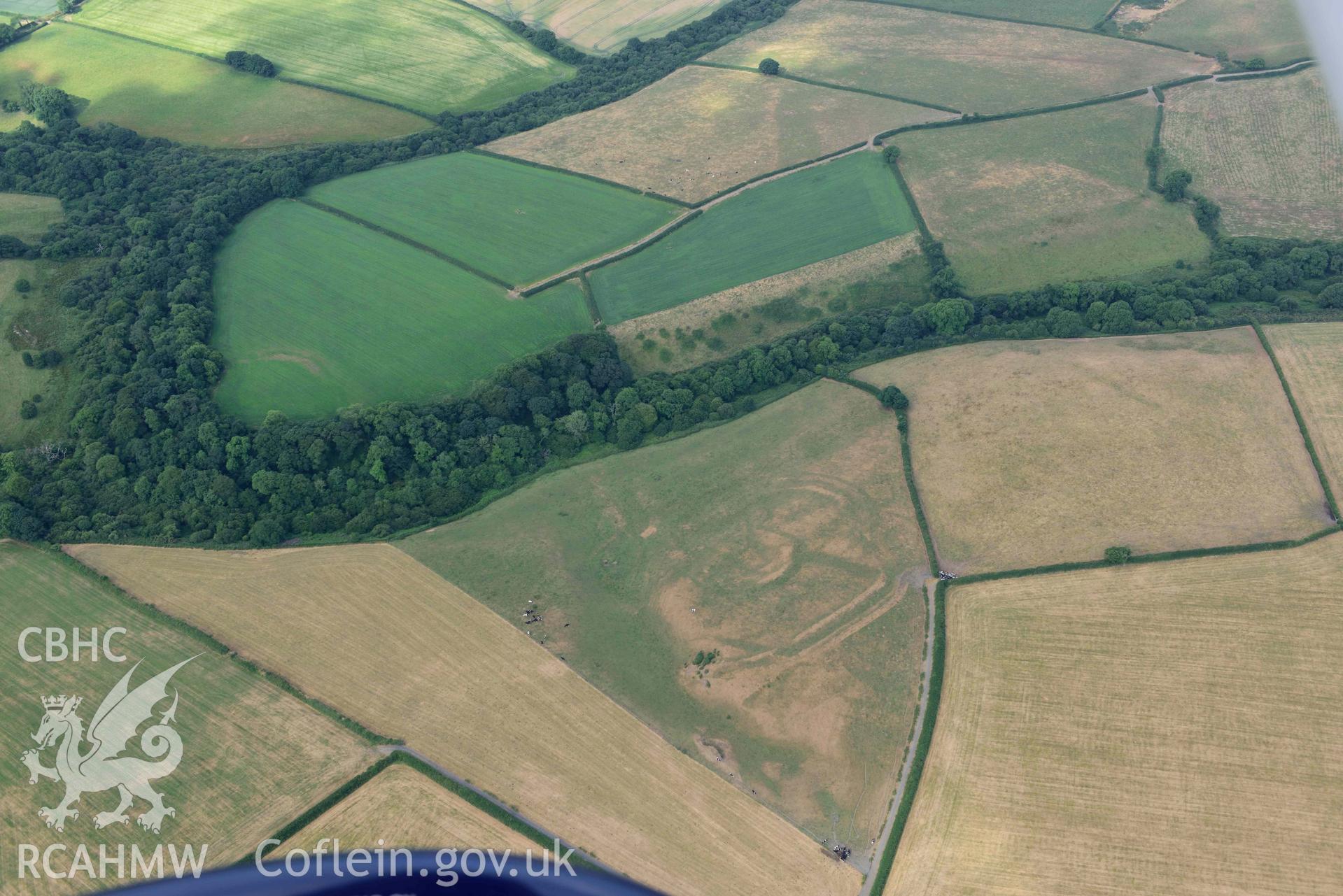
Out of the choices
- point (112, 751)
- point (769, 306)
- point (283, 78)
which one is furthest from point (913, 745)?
point (283, 78)

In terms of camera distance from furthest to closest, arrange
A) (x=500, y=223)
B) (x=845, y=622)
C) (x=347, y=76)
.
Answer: (x=347, y=76), (x=500, y=223), (x=845, y=622)

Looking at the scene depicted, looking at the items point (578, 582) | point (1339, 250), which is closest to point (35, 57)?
point (578, 582)

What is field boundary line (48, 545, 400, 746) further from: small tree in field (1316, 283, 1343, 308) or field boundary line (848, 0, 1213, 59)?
field boundary line (848, 0, 1213, 59)

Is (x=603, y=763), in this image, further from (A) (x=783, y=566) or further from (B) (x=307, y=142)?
(B) (x=307, y=142)

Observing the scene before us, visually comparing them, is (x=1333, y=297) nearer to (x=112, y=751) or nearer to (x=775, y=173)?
(x=775, y=173)

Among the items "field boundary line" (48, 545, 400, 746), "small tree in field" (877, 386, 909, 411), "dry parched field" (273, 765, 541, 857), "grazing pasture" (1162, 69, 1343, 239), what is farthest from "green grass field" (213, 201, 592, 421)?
"grazing pasture" (1162, 69, 1343, 239)

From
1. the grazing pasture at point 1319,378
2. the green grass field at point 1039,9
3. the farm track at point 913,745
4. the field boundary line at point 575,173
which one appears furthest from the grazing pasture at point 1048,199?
the farm track at point 913,745

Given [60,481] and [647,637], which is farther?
[60,481]
